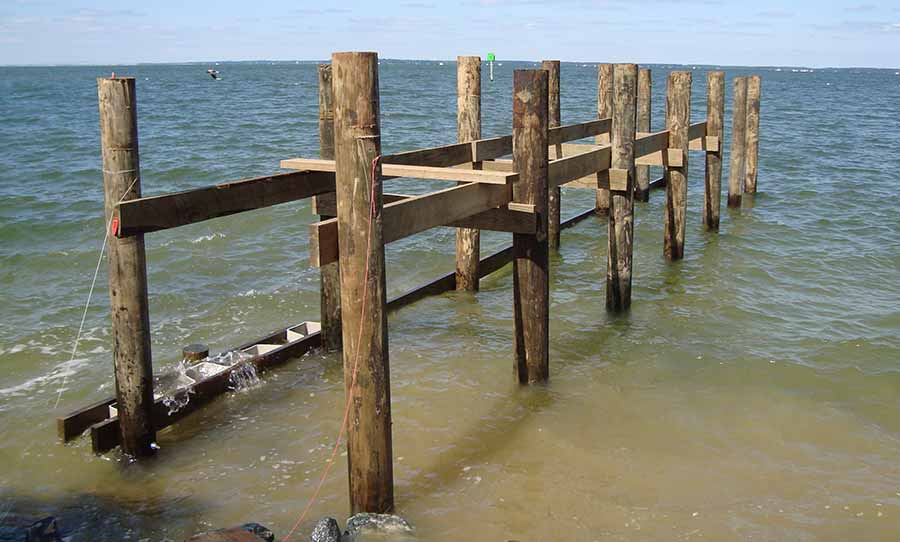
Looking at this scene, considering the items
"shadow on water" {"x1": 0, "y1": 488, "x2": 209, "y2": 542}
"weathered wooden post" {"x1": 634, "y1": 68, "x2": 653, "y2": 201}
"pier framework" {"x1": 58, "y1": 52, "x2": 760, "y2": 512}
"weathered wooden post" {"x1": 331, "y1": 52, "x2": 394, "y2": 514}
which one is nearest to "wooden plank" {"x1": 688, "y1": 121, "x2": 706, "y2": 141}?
"pier framework" {"x1": 58, "y1": 52, "x2": 760, "y2": 512}

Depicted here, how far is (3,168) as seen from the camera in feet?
73.8

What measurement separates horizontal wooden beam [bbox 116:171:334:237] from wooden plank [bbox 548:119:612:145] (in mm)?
3935

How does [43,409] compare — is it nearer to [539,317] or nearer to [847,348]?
[539,317]

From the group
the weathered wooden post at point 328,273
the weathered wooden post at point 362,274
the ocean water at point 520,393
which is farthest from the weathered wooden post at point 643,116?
the weathered wooden post at point 362,274

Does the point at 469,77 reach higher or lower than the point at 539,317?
higher

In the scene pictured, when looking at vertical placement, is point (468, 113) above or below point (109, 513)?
above

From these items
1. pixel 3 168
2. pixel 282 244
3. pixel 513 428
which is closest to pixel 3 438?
pixel 513 428

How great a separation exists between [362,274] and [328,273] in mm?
3518

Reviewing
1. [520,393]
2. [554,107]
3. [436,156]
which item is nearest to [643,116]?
[554,107]

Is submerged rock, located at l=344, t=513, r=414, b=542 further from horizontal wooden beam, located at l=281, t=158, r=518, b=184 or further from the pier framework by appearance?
horizontal wooden beam, located at l=281, t=158, r=518, b=184

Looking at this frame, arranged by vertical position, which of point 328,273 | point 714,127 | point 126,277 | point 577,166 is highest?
point 714,127

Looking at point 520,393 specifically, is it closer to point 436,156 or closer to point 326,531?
point 436,156

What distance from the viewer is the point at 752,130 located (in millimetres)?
18734

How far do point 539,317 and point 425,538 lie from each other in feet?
8.41
